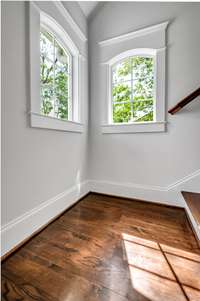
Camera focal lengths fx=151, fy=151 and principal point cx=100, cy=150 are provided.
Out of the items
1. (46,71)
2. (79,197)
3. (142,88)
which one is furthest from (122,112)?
(79,197)

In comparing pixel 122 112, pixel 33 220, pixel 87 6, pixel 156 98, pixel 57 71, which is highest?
pixel 87 6

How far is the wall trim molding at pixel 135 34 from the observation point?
1.90m

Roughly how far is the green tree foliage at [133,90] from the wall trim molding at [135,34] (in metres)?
0.26

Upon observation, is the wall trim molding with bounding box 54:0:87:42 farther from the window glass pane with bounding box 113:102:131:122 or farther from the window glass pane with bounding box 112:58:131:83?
the window glass pane with bounding box 113:102:131:122

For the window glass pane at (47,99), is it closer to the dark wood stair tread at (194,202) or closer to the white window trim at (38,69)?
the white window trim at (38,69)

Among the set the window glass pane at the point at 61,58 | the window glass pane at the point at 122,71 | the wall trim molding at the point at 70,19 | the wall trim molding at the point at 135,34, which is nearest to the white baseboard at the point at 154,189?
the window glass pane at the point at 122,71

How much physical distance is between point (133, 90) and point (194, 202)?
1608mm

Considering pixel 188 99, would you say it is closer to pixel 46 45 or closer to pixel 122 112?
pixel 122 112

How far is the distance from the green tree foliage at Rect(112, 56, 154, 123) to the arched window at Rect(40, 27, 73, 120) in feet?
2.29

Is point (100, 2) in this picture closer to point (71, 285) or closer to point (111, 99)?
point (111, 99)

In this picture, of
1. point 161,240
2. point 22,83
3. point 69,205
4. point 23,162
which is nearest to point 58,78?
point 22,83

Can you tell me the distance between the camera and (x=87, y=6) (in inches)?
84.0

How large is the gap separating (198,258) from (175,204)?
2.82 feet

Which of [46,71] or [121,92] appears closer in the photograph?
[46,71]
